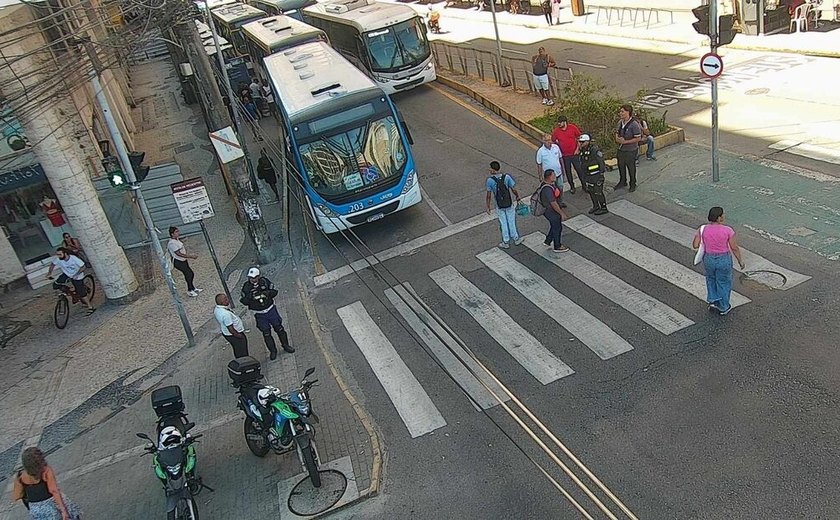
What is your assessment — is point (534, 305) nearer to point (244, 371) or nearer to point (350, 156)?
point (244, 371)

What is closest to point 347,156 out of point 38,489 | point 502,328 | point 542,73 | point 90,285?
point 502,328

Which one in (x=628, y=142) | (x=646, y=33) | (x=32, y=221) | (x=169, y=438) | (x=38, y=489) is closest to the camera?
(x=38, y=489)

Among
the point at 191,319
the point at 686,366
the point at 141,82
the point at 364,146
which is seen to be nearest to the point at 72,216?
the point at 191,319

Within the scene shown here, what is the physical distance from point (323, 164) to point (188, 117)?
1660 centimetres

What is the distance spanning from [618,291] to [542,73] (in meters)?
11.4

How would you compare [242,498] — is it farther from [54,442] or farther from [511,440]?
[54,442]

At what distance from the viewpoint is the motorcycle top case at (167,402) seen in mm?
8070

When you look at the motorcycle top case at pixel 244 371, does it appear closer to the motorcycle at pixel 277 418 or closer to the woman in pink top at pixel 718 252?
the motorcycle at pixel 277 418

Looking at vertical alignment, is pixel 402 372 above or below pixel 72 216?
A: below

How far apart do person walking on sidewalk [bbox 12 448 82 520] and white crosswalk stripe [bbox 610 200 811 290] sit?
963 centimetres

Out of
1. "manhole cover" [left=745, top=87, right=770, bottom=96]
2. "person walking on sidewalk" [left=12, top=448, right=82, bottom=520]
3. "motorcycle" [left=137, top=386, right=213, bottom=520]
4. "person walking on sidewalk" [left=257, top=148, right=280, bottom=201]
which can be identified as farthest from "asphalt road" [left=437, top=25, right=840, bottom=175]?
"person walking on sidewalk" [left=12, top=448, right=82, bottom=520]

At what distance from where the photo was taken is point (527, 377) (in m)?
8.85

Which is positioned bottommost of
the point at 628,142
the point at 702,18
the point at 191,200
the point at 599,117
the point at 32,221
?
the point at 599,117

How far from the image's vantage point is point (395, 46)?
79.6ft
